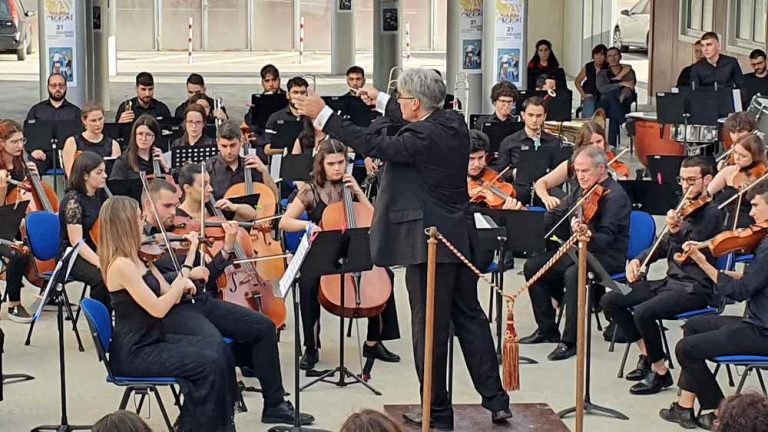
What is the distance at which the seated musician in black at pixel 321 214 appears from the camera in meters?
8.60

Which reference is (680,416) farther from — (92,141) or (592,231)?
(92,141)

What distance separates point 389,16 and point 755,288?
50.3 ft

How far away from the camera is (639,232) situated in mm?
9164

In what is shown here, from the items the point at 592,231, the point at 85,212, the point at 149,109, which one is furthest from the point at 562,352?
the point at 149,109

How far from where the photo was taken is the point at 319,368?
342 inches

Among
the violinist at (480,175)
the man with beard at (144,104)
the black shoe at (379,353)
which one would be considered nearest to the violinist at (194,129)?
the violinist at (480,175)

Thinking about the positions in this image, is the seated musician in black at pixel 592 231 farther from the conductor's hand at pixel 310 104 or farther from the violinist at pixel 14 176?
the violinist at pixel 14 176

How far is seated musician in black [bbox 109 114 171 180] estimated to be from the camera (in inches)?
405

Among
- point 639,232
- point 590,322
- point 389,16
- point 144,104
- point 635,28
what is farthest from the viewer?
point 635,28

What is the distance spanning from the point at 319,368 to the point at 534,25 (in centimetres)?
1857

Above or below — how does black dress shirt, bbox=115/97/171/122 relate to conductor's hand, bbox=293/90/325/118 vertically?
below

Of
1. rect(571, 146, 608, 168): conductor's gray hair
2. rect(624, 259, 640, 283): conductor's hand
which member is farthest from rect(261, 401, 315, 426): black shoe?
rect(571, 146, 608, 168): conductor's gray hair

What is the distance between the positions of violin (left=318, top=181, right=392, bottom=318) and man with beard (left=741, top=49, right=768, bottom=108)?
7.12 meters

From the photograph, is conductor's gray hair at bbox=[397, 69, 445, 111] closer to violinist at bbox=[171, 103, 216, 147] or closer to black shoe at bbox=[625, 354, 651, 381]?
black shoe at bbox=[625, 354, 651, 381]
